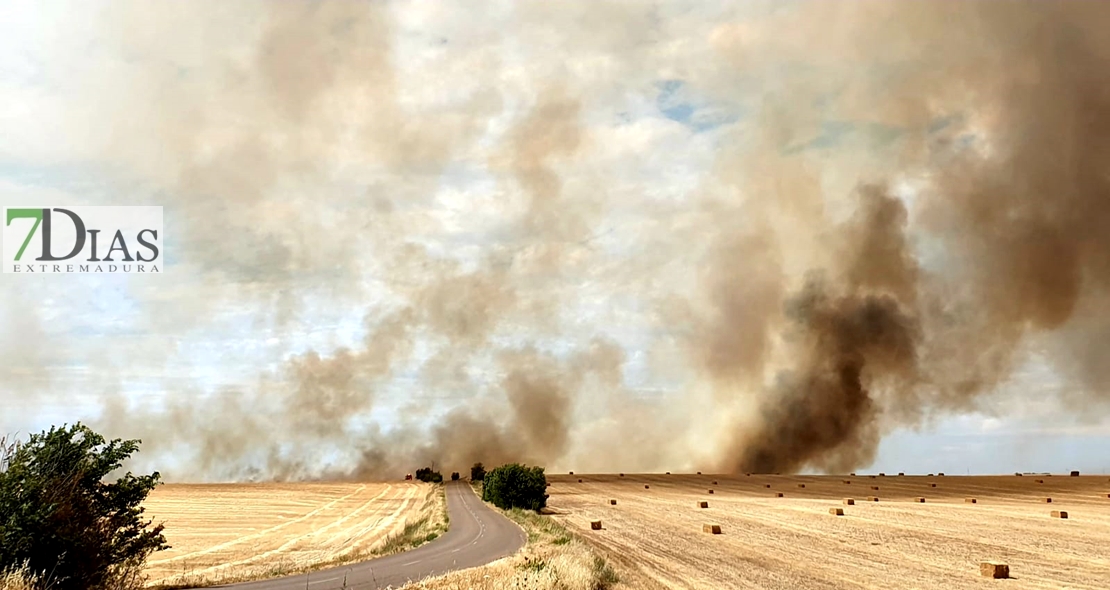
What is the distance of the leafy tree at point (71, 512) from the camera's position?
69.9 feet

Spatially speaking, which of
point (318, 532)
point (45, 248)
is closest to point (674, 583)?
point (318, 532)

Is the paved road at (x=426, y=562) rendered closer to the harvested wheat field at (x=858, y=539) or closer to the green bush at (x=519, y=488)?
the harvested wheat field at (x=858, y=539)

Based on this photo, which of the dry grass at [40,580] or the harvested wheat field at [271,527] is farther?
the harvested wheat field at [271,527]

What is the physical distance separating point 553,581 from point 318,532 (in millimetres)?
36597

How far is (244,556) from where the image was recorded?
42188 mm

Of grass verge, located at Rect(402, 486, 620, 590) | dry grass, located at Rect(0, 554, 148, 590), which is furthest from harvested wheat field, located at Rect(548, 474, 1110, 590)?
dry grass, located at Rect(0, 554, 148, 590)

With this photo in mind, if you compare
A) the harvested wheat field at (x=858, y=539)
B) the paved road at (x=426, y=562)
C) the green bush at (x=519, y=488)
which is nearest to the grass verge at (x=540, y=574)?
the harvested wheat field at (x=858, y=539)

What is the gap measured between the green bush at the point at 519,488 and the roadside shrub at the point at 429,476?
214 ft

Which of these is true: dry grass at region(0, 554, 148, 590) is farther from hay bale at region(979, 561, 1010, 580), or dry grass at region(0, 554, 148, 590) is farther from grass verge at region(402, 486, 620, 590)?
hay bale at region(979, 561, 1010, 580)

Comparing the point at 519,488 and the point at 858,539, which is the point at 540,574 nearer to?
the point at 858,539

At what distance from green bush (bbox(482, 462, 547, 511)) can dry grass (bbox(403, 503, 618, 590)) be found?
38580mm

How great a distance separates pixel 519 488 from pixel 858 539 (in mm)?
38616

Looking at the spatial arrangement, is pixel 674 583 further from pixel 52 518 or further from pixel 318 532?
pixel 318 532

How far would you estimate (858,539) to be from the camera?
4109cm
